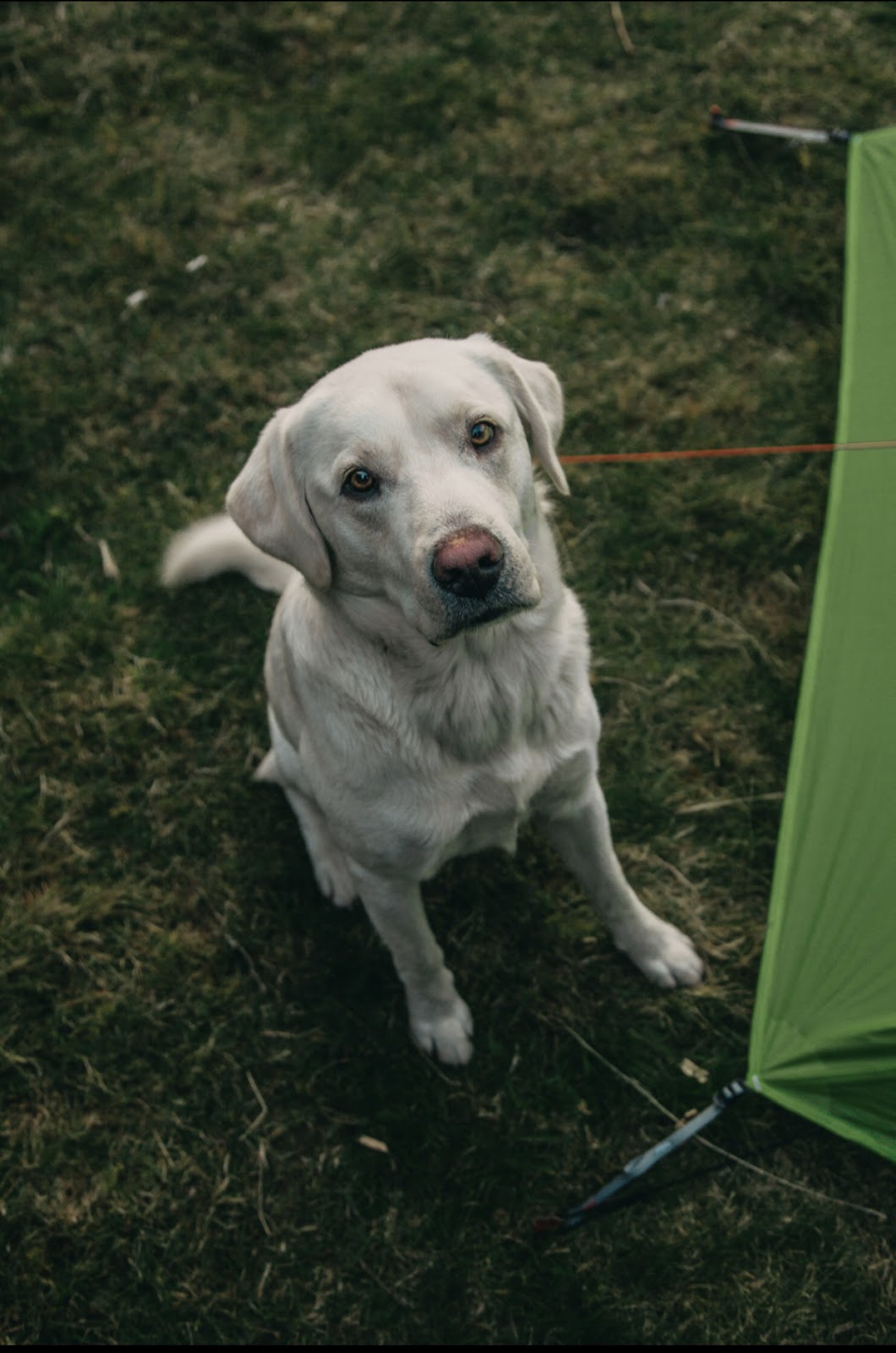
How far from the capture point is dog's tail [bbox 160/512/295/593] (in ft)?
11.7

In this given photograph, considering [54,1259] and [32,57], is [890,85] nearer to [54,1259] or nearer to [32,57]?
[32,57]

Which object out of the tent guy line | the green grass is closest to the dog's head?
the green grass

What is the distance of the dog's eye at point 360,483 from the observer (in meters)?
2.18

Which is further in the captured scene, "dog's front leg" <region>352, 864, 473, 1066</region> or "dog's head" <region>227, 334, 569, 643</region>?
"dog's front leg" <region>352, 864, 473, 1066</region>

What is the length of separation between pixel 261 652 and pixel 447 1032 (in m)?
1.52

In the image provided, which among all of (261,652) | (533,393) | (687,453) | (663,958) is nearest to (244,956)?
(261,652)

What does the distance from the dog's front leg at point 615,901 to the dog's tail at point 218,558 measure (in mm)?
1243

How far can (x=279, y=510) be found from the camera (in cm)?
231

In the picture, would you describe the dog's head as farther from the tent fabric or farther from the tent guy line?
the tent guy line

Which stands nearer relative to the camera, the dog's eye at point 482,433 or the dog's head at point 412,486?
the dog's head at point 412,486

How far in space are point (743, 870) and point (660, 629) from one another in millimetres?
892

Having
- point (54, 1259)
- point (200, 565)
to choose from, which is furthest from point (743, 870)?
point (54, 1259)

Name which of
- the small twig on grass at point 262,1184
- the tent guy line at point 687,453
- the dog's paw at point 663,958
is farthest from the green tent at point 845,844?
the small twig on grass at point 262,1184

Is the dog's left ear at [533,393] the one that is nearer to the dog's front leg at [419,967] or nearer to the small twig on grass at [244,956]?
the dog's front leg at [419,967]
